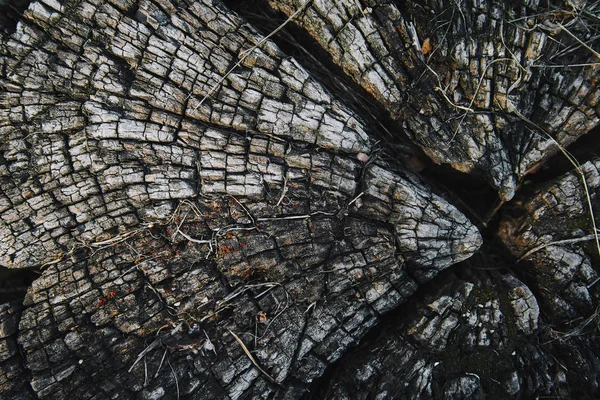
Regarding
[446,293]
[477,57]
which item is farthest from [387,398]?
[477,57]

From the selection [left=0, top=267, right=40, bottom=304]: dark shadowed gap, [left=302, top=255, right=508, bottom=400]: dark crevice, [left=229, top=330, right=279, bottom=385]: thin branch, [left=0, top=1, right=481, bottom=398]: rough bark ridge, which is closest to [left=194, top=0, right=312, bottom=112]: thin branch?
[left=0, top=1, right=481, bottom=398]: rough bark ridge

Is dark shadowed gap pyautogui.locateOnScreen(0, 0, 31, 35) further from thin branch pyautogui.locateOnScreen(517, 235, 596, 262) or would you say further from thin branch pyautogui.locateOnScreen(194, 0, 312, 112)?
thin branch pyautogui.locateOnScreen(517, 235, 596, 262)

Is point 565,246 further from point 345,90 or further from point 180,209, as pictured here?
point 180,209

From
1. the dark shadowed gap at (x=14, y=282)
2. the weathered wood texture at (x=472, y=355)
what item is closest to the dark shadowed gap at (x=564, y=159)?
the weathered wood texture at (x=472, y=355)

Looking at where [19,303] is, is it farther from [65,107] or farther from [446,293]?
[446,293]

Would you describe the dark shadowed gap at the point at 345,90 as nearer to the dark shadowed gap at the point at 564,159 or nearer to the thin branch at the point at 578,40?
the dark shadowed gap at the point at 564,159
